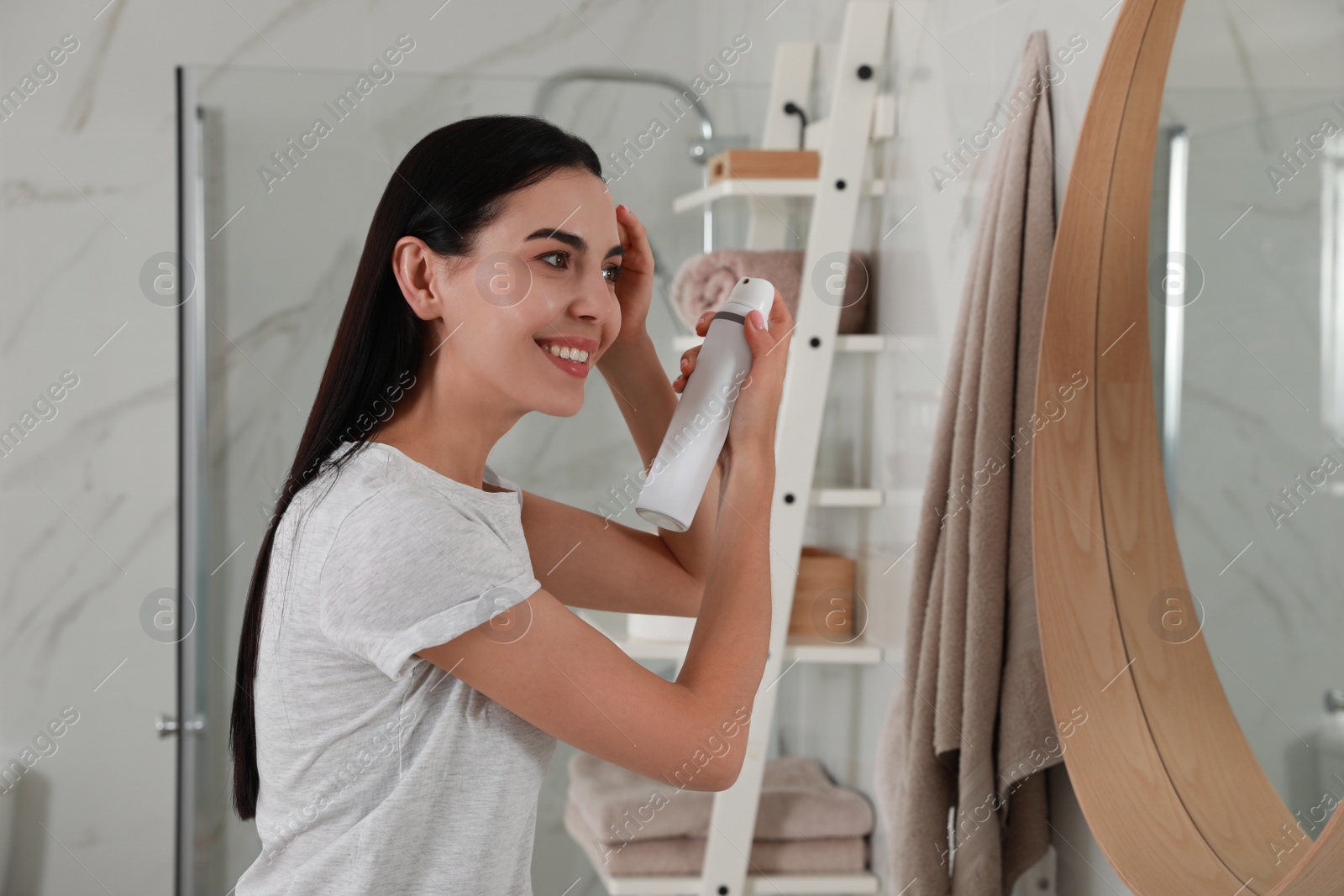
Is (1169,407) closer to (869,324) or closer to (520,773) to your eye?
(520,773)

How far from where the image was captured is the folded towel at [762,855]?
130 cm

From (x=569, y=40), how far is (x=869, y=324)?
77 centimetres

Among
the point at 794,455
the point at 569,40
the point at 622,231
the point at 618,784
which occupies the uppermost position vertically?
the point at 569,40

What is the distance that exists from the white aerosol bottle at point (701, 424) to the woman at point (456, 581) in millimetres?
11

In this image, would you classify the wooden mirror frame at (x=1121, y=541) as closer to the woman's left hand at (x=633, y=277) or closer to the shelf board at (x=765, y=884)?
the woman's left hand at (x=633, y=277)

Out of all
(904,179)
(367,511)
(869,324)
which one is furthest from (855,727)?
(367,511)

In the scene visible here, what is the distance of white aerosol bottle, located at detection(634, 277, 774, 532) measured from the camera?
699 millimetres

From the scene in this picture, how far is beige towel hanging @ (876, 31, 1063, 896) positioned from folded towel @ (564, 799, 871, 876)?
16.0 inches

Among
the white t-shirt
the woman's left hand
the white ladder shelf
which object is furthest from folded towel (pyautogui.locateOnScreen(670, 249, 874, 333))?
the white t-shirt

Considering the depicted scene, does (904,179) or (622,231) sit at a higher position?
(904,179)

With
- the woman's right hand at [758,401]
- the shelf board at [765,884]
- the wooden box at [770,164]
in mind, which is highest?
the wooden box at [770,164]

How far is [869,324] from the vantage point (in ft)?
4.62

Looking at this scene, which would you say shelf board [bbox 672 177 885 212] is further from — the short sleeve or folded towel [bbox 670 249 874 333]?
the short sleeve

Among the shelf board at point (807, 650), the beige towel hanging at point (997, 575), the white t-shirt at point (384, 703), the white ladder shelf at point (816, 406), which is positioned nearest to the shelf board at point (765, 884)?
the white ladder shelf at point (816, 406)
